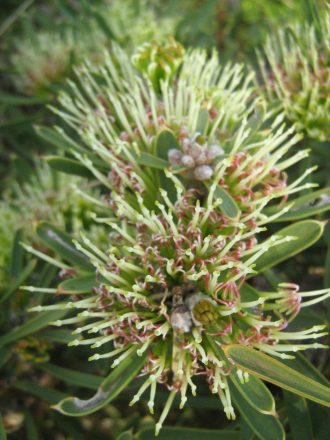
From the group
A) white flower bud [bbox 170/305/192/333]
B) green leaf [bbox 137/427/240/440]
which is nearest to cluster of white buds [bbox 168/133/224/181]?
white flower bud [bbox 170/305/192/333]

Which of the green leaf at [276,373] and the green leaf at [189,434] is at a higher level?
the green leaf at [276,373]

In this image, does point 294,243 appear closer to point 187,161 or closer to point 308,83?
point 187,161

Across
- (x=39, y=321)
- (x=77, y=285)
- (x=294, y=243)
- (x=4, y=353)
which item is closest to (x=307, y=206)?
(x=294, y=243)

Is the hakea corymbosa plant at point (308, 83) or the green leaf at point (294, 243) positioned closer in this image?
the green leaf at point (294, 243)

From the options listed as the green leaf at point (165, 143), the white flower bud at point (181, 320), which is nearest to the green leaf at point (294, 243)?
the white flower bud at point (181, 320)

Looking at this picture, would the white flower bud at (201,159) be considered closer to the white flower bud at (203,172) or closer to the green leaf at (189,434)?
the white flower bud at (203,172)

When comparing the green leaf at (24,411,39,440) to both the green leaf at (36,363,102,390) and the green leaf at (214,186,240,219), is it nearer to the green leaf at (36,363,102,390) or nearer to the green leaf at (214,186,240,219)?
the green leaf at (36,363,102,390)

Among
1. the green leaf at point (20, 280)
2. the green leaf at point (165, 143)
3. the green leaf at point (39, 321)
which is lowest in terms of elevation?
the green leaf at point (39, 321)
